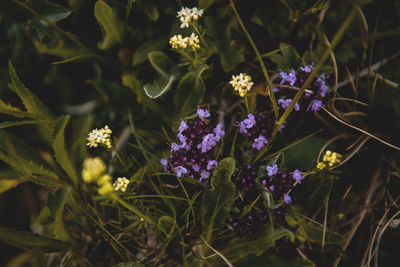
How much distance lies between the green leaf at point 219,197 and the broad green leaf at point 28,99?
984 millimetres

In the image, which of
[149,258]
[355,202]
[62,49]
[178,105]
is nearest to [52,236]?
Result: [149,258]

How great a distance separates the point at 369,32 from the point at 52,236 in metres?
2.03

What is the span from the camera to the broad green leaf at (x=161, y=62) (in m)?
1.55

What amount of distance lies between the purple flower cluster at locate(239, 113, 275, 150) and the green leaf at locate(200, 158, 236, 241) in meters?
0.17

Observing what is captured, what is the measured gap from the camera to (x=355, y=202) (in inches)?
63.4

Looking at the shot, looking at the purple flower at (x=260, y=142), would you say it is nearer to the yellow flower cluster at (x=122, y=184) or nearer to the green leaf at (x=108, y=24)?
the yellow flower cluster at (x=122, y=184)

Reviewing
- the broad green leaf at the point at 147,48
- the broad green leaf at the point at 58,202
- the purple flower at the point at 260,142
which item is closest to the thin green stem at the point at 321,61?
the purple flower at the point at 260,142

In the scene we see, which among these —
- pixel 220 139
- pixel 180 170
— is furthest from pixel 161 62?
pixel 180 170

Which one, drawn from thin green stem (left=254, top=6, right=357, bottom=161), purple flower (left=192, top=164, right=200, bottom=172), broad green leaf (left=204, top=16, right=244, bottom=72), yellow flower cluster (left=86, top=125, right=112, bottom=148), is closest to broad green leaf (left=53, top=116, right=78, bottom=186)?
yellow flower cluster (left=86, top=125, right=112, bottom=148)

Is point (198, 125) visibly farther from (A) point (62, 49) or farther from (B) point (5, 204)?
(B) point (5, 204)

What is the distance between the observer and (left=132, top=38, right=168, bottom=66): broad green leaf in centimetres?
168

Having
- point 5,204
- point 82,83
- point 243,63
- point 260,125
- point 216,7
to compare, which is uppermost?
point 216,7

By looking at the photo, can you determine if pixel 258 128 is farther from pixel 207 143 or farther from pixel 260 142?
pixel 207 143

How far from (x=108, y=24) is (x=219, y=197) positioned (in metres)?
1.09
